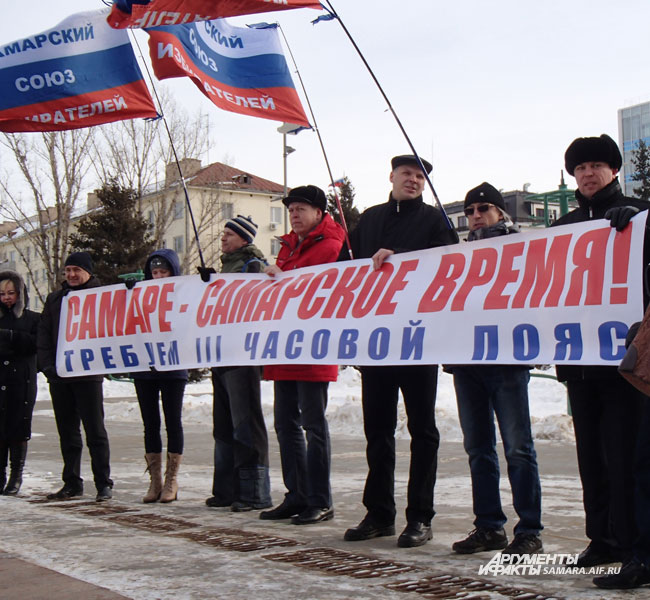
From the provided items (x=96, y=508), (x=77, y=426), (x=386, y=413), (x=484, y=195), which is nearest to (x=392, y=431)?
(x=386, y=413)

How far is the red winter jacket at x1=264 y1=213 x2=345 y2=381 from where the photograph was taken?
228 inches

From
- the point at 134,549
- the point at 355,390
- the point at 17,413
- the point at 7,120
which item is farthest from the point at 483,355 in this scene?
the point at 355,390

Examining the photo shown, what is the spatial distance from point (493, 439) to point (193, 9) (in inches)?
146

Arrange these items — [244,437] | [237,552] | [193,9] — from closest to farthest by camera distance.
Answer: [237,552], [193,9], [244,437]

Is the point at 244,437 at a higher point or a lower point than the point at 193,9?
lower

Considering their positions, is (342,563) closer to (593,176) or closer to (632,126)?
(593,176)

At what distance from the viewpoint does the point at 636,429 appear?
4.00 m

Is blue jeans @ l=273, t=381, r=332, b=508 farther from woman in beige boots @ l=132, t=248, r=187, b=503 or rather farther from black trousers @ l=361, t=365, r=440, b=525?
woman in beige boots @ l=132, t=248, r=187, b=503

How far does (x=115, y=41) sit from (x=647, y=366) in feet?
19.7

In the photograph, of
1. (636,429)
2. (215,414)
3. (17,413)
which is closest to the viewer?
(636,429)

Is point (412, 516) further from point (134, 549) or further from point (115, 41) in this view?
point (115, 41)

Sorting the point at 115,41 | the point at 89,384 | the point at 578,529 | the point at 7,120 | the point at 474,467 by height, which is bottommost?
the point at 578,529

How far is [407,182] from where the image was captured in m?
5.27

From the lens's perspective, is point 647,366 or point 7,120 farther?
point 7,120
